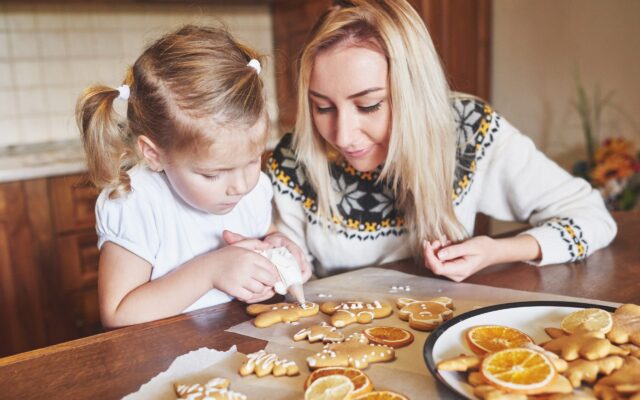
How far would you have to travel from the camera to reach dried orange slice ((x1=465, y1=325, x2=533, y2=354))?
81 cm

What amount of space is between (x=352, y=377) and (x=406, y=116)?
695mm

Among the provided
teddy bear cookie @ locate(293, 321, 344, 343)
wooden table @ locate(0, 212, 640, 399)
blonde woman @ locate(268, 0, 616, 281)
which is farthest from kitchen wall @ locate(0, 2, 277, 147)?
teddy bear cookie @ locate(293, 321, 344, 343)

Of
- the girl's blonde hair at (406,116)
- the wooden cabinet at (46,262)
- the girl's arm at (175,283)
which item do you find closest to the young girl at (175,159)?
the girl's arm at (175,283)

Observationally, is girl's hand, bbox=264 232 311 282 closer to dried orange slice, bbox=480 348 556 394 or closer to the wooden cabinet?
dried orange slice, bbox=480 348 556 394

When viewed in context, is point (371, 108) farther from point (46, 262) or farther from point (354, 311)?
point (46, 262)

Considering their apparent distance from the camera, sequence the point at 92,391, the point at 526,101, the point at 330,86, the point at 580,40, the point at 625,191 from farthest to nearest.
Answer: the point at 526,101, the point at 580,40, the point at 625,191, the point at 330,86, the point at 92,391

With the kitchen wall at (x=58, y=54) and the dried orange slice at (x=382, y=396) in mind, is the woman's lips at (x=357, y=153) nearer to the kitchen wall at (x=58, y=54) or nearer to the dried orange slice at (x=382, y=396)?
the dried orange slice at (x=382, y=396)

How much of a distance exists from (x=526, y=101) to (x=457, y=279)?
6.71 feet

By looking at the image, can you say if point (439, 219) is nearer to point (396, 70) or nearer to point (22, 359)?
point (396, 70)

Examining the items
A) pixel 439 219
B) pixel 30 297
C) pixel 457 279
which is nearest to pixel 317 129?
pixel 439 219

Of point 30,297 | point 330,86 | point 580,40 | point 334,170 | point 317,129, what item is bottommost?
point 30,297

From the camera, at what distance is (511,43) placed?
2990 millimetres

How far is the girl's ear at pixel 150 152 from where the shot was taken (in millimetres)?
1136

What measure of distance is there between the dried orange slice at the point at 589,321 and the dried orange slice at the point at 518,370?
145 millimetres
